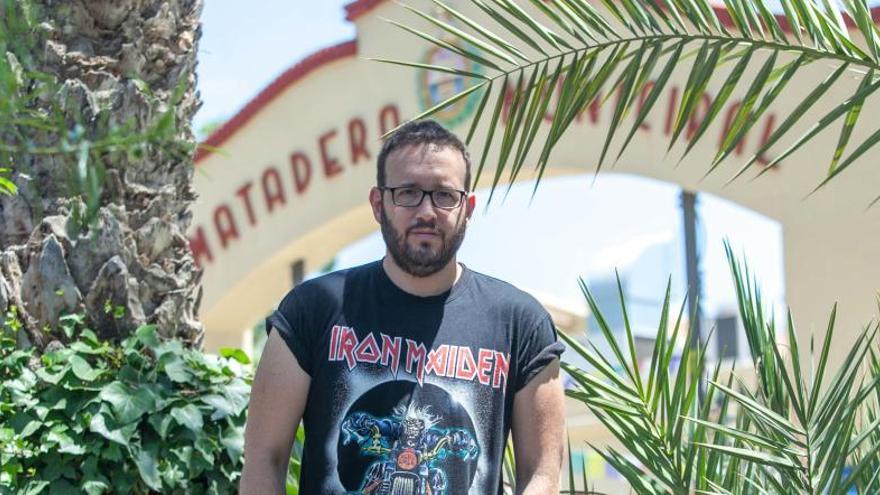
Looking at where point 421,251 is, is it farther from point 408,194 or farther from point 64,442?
point 64,442

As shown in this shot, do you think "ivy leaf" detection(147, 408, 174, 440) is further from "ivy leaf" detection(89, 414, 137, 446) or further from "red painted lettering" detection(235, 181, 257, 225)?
"red painted lettering" detection(235, 181, 257, 225)

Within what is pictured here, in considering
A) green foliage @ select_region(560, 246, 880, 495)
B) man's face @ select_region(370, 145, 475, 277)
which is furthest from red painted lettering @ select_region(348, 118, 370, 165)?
man's face @ select_region(370, 145, 475, 277)

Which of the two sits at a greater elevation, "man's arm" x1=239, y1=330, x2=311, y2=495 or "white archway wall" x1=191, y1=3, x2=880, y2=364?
"white archway wall" x1=191, y1=3, x2=880, y2=364

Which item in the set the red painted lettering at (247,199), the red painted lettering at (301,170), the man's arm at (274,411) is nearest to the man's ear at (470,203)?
the man's arm at (274,411)

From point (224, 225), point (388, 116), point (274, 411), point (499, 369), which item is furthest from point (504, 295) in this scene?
point (224, 225)

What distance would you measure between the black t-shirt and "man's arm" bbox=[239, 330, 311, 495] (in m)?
0.03

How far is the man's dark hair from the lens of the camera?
9.49ft

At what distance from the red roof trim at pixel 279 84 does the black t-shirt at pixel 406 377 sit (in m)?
9.21

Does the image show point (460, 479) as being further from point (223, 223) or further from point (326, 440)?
point (223, 223)

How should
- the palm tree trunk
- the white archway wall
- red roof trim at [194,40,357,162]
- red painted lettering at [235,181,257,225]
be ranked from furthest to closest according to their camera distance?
red painted lettering at [235,181,257,225] → red roof trim at [194,40,357,162] → the white archway wall → the palm tree trunk

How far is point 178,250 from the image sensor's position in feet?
13.2

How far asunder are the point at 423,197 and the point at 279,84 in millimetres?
9866

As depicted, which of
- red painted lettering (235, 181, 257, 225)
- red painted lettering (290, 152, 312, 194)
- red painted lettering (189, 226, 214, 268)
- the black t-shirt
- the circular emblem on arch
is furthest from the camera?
red painted lettering (189, 226, 214, 268)

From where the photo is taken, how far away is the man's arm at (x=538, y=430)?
2875mm
